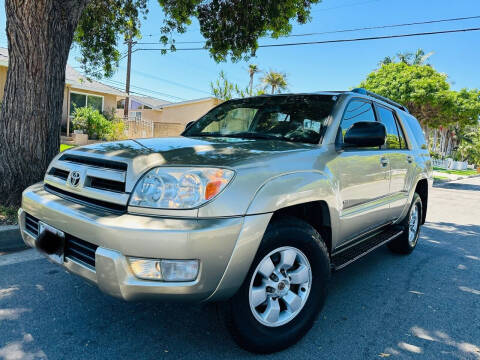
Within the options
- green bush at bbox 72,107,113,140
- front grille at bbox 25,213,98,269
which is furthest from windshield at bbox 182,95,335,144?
green bush at bbox 72,107,113,140

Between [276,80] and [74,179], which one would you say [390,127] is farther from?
[276,80]

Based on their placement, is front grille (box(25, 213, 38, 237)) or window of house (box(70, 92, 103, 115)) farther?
window of house (box(70, 92, 103, 115))

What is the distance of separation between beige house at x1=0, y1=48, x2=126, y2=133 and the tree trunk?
1334 cm

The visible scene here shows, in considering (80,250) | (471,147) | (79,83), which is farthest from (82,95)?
(471,147)

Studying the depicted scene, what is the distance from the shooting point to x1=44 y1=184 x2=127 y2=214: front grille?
2.09m

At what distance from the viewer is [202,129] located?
3.79m

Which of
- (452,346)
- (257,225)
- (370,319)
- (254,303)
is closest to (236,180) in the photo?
(257,225)

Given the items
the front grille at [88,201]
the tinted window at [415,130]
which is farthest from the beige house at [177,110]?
the front grille at [88,201]

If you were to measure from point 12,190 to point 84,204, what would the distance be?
125 inches

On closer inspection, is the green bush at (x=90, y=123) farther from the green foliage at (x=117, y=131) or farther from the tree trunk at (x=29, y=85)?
the tree trunk at (x=29, y=85)

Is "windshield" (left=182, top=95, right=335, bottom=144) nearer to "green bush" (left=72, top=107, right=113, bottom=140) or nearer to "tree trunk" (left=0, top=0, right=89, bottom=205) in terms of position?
"tree trunk" (left=0, top=0, right=89, bottom=205)

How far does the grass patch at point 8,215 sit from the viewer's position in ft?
13.9

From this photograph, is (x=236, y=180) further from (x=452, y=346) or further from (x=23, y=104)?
(x=23, y=104)

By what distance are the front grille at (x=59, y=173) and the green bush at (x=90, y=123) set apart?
16186mm
